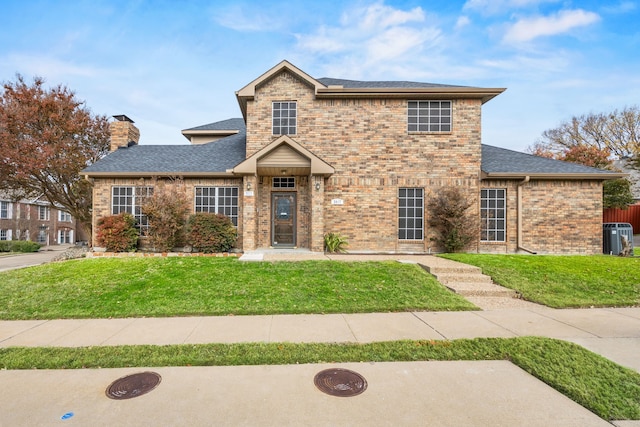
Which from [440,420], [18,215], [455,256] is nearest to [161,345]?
[440,420]

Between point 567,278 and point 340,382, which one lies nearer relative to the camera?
point 340,382

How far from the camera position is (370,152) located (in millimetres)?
11633

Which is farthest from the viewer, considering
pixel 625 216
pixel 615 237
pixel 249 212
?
pixel 625 216

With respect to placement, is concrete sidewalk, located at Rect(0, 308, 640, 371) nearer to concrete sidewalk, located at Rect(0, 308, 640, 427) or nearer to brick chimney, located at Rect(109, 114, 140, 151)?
concrete sidewalk, located at Rect(0, 308, 640, 427)

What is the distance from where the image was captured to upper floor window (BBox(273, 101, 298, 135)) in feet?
38.7

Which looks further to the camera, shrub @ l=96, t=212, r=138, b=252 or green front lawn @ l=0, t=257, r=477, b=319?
shrub @ l=96, t=212, r=138, b=252

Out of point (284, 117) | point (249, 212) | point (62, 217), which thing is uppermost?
point (284, 117)

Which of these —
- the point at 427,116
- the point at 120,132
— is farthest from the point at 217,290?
the point at 120,132

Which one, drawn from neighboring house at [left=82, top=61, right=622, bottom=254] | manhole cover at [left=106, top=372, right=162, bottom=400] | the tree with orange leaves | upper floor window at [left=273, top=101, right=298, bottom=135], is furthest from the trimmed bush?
manhole cover at [left=106, top=372, right=162, bottom=400]

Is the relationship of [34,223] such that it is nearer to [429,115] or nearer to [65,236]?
[65,236]

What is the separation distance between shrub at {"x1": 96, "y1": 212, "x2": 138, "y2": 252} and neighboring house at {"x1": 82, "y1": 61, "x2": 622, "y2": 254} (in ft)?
2.70

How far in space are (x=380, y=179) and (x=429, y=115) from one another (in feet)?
10.5

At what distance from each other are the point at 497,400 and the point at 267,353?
256 cm

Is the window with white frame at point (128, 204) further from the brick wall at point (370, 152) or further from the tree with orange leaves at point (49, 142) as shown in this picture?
the tree with orange leaves at point (49, 142)
